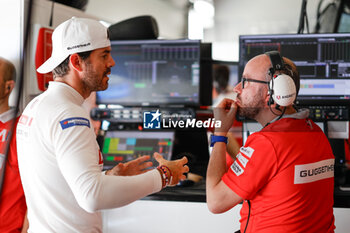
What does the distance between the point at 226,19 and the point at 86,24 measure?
21.6 inches

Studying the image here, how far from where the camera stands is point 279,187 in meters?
1.07

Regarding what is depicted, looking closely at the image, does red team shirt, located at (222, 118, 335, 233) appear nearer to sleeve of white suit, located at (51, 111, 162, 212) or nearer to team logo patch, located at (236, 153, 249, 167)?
team logo patch, located at (236, 153, 249, 167)

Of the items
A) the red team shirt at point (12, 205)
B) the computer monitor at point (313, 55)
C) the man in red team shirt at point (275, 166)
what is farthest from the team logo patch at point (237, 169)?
the red team shirt at point (12, 205)

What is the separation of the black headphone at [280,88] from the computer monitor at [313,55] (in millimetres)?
583

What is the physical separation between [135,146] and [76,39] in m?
0.82

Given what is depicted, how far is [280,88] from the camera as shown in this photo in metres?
1.11

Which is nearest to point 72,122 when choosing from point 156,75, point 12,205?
point 12,205

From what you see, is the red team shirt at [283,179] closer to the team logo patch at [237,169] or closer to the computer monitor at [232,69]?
the team logo patch at [237,169]

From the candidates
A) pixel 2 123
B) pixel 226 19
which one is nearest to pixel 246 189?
pixel 226 19

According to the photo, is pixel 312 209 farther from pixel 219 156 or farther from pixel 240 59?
pixel 240 59

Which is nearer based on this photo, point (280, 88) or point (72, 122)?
point (72, 122)

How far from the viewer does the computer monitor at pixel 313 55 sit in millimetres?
1705

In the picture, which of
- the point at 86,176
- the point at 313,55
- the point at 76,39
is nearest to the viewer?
the point at 86,176

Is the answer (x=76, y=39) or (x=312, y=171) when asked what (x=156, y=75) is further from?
(x=312, y=171)
